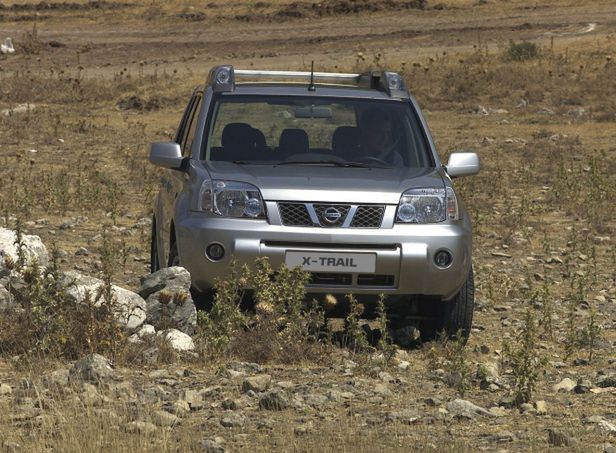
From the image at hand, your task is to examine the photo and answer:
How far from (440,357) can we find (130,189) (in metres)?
8.89

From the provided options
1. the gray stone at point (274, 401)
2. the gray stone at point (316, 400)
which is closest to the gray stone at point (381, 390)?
the gray stone at point (316, 400)

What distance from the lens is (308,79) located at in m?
9.87

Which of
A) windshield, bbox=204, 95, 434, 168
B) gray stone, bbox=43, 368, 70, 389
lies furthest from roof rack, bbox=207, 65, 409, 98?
gray stone, bbox=43, 368, 70, 389

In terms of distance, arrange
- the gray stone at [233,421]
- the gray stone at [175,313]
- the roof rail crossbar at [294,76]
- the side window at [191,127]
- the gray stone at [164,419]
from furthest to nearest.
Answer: the roof rail crossbar at [294,76]
the side window at [191,127]
the gray stone at [175,313]
the gray stone at [233,421]
the gray stone at [164,419]

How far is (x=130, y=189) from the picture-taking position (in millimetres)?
16359

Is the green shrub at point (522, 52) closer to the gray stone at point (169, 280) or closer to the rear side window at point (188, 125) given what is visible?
the rear side window at point (188, 125)

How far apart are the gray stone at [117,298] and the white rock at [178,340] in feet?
0.62

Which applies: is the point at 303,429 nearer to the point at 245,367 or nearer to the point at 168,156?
the point at 245,367

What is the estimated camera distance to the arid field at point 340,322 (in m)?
5.91

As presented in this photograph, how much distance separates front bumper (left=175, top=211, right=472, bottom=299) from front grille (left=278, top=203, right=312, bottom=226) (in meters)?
0.06

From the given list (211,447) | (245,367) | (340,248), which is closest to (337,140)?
(340,248)

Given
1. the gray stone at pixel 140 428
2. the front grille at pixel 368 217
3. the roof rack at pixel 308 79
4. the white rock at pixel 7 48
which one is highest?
the roof rack at pixel 308 79

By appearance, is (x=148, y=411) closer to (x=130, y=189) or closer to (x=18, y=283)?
(x=18, y=283)

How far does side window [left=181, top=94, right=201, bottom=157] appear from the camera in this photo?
921 cm
